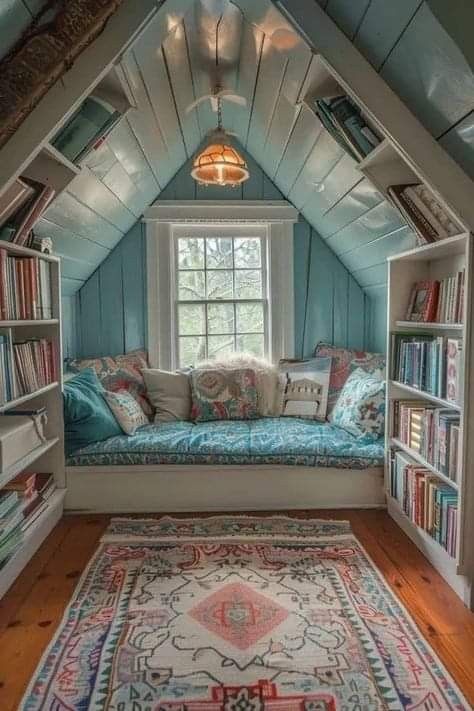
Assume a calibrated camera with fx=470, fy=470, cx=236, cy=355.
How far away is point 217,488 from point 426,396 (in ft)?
4.15

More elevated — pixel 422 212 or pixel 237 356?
pixel 422 212

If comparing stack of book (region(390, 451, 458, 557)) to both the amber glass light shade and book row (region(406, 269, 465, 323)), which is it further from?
the amber glass light shade

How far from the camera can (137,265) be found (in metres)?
3.52

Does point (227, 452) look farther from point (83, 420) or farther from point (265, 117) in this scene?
point (265, 117)

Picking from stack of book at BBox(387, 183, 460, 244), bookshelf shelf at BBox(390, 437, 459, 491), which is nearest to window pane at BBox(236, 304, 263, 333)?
bookshelf shelf at BBox(390, 437, 459, 491)

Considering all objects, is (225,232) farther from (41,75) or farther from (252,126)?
(41,75)

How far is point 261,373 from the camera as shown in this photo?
3312mm

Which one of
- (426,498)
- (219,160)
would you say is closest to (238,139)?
(219,160)

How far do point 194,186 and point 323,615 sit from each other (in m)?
2.90

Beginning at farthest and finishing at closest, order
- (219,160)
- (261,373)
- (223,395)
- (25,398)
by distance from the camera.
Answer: (261,373)
(223,395)
(219,160)
(25,398)

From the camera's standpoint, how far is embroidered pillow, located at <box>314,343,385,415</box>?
127 inches

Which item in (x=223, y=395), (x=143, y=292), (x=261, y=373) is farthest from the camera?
(x=143, y=292)

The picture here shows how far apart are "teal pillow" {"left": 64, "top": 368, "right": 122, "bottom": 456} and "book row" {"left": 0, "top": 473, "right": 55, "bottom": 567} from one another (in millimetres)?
248

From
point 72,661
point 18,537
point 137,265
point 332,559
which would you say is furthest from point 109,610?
point 137,265
